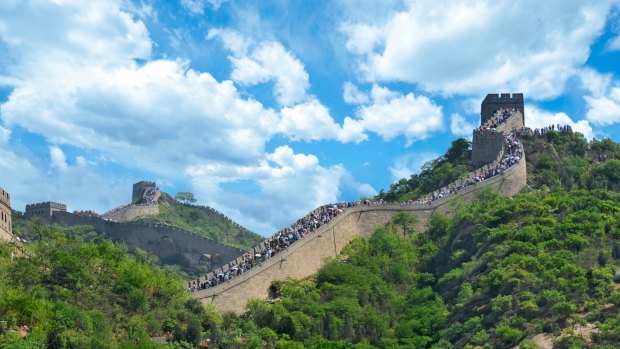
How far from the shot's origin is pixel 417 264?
1959 inches

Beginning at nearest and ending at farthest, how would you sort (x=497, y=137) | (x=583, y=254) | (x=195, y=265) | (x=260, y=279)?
1. (x=583, y=254)
2. (x=260, y=279)
3. (x=497, y=137)
4. (x=195, y=265)

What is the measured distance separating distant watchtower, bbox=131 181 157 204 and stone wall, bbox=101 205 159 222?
9.68 meters

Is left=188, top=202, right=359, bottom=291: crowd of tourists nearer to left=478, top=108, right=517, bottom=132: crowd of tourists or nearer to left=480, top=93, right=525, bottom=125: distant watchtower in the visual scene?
left=478, top=108, right=517, bottom=132: crowd of tourists

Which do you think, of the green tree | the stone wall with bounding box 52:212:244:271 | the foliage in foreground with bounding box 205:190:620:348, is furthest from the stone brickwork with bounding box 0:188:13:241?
the stone wall with bounding box 52:212:244:271

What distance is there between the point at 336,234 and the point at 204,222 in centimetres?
4608

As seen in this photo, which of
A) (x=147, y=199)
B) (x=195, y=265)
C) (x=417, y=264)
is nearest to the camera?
(x=417, y=264)

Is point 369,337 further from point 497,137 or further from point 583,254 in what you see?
point 497,137

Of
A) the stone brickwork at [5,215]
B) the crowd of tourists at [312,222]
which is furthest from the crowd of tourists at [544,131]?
the stone brickwork at [5,215]

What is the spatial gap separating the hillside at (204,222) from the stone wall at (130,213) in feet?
3.34

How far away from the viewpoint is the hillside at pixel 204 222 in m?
91.7

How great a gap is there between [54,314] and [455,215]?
25.9m

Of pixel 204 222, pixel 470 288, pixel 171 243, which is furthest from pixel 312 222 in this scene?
pixel 204 222

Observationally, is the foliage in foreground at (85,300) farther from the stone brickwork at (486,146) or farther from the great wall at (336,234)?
the stone brickwork at (486,146)

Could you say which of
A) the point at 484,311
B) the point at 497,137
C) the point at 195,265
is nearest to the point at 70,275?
the point at 484,311
